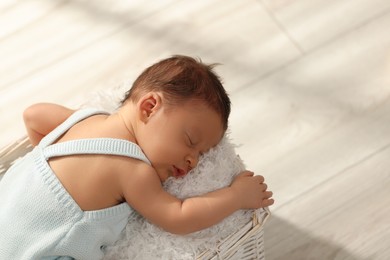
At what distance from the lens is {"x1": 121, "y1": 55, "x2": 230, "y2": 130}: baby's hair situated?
1038 millimetres

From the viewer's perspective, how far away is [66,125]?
1.14 metres

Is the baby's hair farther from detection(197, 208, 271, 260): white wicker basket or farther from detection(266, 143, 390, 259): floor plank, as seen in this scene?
detection(266, 143, 390, 259): floor plank

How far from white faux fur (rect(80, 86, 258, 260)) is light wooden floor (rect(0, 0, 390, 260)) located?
0.30 m

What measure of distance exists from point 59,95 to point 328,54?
0.68 metres

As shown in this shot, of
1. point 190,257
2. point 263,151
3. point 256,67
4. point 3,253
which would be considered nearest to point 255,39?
point 256,67

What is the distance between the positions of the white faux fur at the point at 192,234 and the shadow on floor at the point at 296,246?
10.9 inches

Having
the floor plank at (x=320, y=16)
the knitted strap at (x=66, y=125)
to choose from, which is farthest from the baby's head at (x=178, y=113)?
the floor plank at (x=320, y=16)

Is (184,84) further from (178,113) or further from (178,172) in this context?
(178,172)

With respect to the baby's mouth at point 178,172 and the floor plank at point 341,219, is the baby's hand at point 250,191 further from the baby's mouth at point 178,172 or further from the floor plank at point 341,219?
the floor plank at point 341,219

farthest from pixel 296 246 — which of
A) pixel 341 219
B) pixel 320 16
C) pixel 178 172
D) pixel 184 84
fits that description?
pixel 320 16

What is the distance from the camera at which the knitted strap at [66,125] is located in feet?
3.69

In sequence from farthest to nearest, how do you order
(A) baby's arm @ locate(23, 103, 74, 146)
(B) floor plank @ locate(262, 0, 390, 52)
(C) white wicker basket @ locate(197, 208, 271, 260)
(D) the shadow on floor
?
(B) floor plank @ locate(262, 0, 390, 52) → (D) the shadow on floor → (A) baby's arm @ locate(23, 103, 74, 146) → (C) white wicker basket @ locate(197, 208, 271, 260)

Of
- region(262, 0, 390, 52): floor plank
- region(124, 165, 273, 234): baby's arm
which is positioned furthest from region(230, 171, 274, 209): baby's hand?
region(262, 0, 390, 52): floor plank

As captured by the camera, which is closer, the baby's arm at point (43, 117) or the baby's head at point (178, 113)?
the baby's head at point (178, 113)
